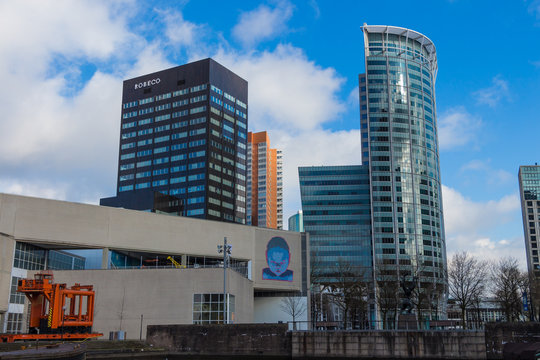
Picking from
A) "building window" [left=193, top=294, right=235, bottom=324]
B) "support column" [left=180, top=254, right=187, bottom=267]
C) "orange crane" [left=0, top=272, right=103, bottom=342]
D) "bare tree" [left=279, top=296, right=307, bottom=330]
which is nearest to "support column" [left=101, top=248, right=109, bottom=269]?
"support column" [left=180, top=254, right=187, bottom=267]

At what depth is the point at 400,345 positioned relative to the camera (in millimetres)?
52000

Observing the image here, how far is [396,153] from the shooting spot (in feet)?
621

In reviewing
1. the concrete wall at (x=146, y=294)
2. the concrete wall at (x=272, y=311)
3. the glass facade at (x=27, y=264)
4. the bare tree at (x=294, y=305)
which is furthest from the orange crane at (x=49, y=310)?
the bare tree at (x=294, y=305)

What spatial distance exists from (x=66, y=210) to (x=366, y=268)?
120 meters

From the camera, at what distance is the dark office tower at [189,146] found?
181500 millimetres

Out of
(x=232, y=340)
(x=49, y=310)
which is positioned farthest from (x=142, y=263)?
(x=232, y=340)

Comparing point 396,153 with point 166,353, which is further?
point 396,153

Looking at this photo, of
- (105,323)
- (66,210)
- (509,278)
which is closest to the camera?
(105,323)

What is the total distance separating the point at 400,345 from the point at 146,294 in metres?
35.7

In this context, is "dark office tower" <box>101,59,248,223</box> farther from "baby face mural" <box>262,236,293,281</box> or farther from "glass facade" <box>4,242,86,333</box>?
"glass facade" <box>4,242,86,333</box>

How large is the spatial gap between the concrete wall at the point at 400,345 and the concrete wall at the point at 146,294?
2197cm

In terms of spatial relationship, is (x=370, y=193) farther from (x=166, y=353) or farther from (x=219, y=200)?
(x=166, y=353)

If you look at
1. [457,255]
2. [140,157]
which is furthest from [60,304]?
[140,157]

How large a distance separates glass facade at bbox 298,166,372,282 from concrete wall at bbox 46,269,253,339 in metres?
113
